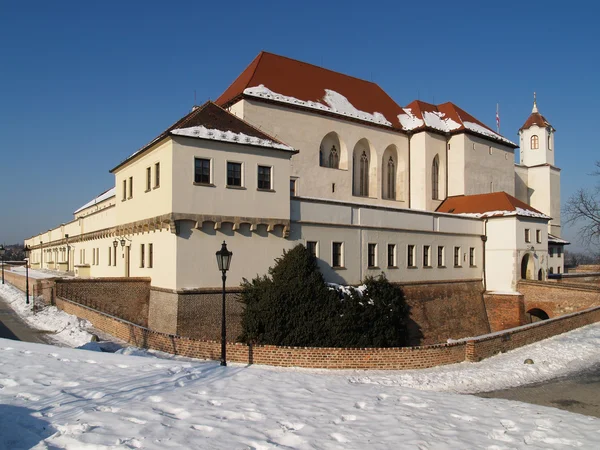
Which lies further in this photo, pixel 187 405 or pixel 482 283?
pixel 482 283

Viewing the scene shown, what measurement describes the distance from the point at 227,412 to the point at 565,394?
11.3 metres

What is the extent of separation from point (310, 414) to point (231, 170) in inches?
568

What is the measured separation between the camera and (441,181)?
37.7 metres

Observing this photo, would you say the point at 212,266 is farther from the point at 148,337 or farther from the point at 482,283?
the point at 482,283

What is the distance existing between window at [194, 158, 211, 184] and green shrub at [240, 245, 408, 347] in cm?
447

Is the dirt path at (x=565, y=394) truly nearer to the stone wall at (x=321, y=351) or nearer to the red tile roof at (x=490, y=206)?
the stone wall at (x=321, y=351)

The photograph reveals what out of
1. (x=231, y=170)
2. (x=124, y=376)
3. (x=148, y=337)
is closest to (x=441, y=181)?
(x=231, y=170)

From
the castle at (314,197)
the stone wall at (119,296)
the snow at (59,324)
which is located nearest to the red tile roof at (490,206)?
the castle at (314,197)

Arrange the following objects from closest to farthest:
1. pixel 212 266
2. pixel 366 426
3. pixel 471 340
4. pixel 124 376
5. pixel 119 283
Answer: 1. pixel 366 426
2. pixel 124 376
3. pixel 471 340
4. pixel 212 266
5. pixel 119 283

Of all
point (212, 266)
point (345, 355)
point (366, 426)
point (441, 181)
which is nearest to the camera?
point (366, 426)

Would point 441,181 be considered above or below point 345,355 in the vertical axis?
above

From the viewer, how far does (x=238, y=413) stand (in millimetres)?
7039

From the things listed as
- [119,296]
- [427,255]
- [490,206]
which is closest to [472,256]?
[490,206]

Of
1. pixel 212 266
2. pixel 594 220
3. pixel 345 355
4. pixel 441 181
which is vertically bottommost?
pixel 345 355
